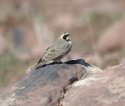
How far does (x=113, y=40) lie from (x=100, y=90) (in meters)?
15.2

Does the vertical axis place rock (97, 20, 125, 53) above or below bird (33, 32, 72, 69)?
above

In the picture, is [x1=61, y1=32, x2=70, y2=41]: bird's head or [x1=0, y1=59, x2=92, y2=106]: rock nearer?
[x1=0, y1=59, x2=92, y2=106]: rock

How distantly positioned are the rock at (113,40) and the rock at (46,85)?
13604mm

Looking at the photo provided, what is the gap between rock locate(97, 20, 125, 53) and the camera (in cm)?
2273

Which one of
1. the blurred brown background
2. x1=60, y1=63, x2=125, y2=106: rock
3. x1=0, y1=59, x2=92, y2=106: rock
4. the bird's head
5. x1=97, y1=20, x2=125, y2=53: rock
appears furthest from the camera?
x1=97, y1=20, x2=125, y2=53: rock

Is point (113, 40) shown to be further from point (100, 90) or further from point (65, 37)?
point (100, 90)

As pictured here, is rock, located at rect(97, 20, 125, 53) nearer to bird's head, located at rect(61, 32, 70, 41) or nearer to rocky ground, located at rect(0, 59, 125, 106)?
bird's head, located at rect(61, 32, 70, 41)

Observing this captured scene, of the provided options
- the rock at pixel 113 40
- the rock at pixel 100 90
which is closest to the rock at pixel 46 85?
the rock at pixel 100 90

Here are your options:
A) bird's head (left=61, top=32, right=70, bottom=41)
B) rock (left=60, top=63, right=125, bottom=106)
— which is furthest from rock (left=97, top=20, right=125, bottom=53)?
rock (left=60, top=63, right=125, bottom=106)

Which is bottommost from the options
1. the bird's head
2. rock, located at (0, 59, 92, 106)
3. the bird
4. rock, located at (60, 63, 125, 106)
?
rock, located at (60, 63, 125, 106)

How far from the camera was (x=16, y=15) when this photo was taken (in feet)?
123

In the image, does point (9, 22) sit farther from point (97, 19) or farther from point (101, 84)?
point (101, 84)

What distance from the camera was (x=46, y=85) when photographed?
333 inches

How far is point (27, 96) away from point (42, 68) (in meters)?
0.86
